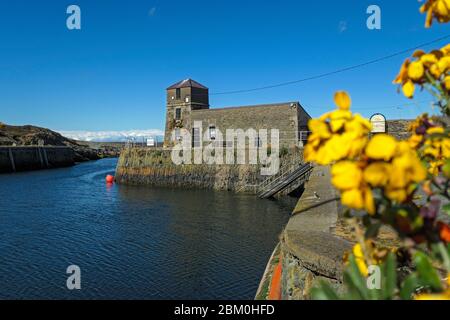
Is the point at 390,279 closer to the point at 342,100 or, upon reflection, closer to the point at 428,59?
the point at 342,100

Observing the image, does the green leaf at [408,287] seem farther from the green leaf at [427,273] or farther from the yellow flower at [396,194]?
the yellow flower at [396,194]

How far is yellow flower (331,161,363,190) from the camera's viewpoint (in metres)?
1.10

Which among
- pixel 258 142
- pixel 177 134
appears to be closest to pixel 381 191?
pixel 258 142

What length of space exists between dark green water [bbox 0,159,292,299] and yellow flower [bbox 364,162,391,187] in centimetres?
955

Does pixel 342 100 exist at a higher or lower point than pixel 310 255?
higher

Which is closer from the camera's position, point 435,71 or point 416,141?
point 416,141

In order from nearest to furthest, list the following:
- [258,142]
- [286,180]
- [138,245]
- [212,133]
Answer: [138,245], [286,180], [258,142], [212,133]

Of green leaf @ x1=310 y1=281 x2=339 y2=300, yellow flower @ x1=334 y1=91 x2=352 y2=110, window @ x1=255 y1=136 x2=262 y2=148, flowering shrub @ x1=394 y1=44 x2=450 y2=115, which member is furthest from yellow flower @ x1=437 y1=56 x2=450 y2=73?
window @ x1=255 y1=136 x2=262 y2=148

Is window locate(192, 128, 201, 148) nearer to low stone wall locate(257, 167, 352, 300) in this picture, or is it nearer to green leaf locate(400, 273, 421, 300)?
low stone wall locate(257, 167, 352, 300)

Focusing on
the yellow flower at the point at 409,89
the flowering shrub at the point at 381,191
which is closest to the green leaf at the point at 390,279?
the flowering shrub at the point at 381,191

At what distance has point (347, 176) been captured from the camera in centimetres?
110

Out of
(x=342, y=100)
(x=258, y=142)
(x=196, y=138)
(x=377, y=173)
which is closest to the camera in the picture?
(x=377, y=173)

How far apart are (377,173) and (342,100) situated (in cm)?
37

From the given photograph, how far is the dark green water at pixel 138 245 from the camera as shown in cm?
1088
